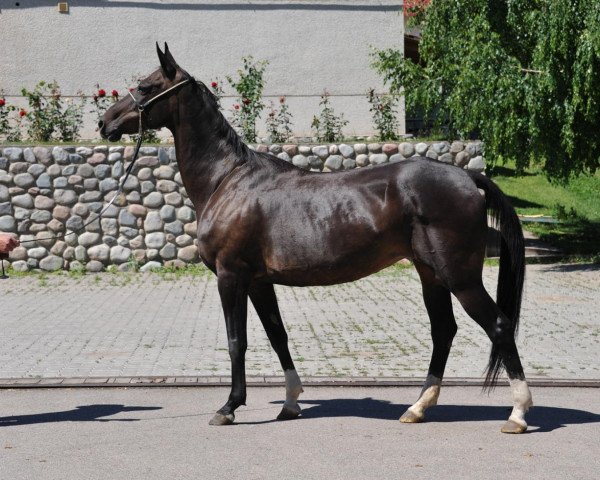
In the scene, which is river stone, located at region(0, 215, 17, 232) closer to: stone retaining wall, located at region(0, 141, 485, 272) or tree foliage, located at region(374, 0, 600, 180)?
stone retaining wall, located at region(0, 141, 485, 272)

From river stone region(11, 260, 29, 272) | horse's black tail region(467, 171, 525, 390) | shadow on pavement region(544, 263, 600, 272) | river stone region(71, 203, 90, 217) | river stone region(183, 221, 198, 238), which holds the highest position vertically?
horse's black tail region(467, 171, 525, 390)

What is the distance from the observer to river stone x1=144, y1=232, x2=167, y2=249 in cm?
1586

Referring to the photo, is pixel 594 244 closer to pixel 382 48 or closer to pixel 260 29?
pixel 382 48

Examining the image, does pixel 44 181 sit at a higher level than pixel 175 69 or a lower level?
lower

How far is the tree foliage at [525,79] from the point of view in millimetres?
14320

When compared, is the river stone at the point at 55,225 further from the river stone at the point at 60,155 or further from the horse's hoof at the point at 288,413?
the horse's hoof at the point at 288,413

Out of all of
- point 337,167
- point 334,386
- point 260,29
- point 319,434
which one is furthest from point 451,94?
point 319,434

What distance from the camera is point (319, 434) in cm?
625

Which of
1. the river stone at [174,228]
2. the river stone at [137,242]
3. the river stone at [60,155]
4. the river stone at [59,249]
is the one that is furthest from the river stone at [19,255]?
the river stone at [174,228]

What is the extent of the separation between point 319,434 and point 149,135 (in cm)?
1128

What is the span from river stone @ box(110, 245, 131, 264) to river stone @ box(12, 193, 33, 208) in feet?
4.86

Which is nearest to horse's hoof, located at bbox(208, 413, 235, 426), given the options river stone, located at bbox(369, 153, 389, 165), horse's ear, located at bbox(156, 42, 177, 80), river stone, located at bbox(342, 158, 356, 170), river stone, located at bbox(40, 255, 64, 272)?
horse's ear, located at bbox(156, 42, 177, 80)

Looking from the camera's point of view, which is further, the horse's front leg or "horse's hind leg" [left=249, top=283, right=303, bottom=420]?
"horse's hind leg" [left=249, top=283, right=303, bottom=420]

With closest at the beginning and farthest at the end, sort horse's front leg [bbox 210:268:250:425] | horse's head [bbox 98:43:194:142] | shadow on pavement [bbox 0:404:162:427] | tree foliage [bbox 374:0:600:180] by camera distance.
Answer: horse's front leg [bbox 210:268:250:425] → shadow on pavement [bbox 0:404:162:427] → horse's head [bbox 98:43:194:142] → tree foliage [bbox 374:0:600:180]
